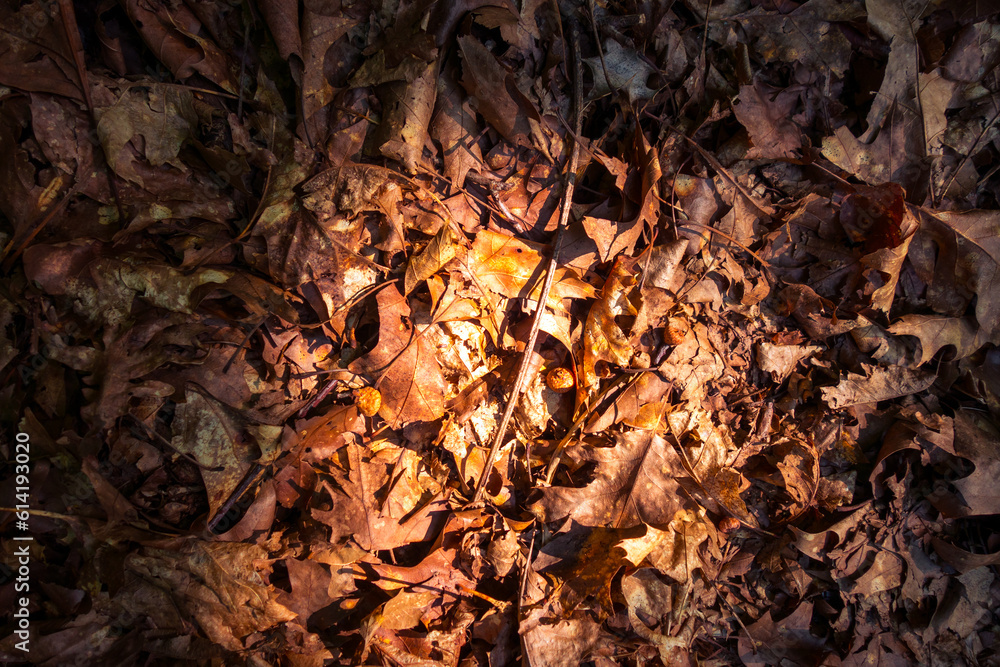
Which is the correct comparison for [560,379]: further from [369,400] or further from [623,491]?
[369,400]

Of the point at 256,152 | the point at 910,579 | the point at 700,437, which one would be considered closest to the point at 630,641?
the point at 700,437

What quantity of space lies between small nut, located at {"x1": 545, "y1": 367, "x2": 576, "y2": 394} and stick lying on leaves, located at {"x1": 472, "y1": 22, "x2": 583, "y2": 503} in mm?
120

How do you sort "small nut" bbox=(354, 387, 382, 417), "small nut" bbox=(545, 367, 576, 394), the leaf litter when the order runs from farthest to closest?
"small nut" bbox=(545, 367, 576, 394), "small nut" bbox=(354, 387, 382, 417), the leaf litter

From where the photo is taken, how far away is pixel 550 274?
6.47 feet

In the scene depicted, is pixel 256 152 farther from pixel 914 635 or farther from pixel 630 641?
pixel 914 635

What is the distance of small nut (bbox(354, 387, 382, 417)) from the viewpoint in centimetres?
192

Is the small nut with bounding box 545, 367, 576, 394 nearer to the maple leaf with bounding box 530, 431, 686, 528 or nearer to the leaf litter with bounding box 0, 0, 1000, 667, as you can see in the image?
the leaf litter with bounding box 0, 0, 1000, 667

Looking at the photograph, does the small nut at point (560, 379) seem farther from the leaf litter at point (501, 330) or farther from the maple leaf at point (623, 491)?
the maple leaf at point (623, 491)

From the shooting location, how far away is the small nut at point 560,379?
2.02 metres

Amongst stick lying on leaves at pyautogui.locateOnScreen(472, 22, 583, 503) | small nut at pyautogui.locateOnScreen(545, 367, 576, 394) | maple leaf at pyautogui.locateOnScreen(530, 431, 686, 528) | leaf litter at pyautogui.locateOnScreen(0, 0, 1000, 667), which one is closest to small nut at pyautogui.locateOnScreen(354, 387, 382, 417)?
leaf litter at pyautogui.locateOnScreen(0, 0, 1000, 667)

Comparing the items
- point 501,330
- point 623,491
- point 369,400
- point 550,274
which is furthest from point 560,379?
point 369,400

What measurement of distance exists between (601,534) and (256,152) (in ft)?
7.67

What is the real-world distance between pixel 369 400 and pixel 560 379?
858 mm

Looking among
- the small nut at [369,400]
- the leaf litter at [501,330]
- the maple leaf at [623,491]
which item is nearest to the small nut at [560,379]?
the leaf litter at [501,330]
